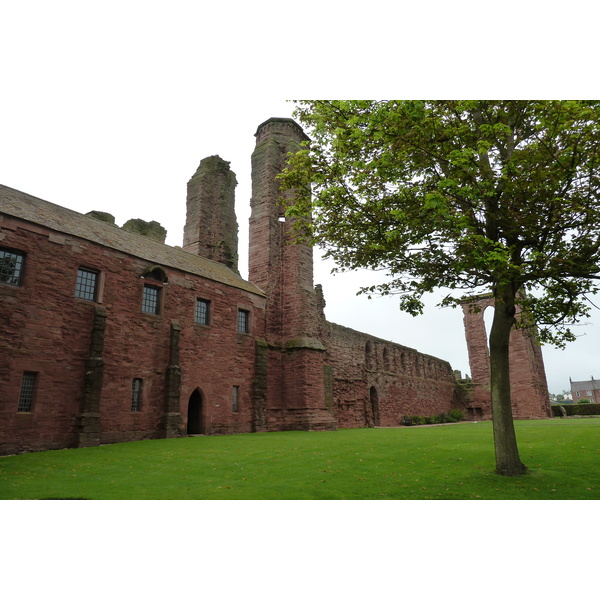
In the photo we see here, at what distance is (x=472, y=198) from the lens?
773 cm

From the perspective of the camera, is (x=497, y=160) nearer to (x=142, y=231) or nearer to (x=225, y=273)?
(x=225, y=273)

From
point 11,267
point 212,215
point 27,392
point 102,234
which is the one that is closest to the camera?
point 27,392

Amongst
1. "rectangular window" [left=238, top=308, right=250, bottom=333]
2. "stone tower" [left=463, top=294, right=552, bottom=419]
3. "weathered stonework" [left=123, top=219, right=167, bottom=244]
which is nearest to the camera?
"rectangular window" [left=238, top=308, right=250, bottom=333]

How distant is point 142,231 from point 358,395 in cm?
1680

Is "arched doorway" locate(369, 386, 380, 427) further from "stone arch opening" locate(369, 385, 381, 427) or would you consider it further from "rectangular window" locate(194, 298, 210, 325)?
"rectangular window" locate(194, 298, 210, 325)

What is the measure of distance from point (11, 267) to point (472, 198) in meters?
13.8

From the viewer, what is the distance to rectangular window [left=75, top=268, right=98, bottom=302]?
15.9m

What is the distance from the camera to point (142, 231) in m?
24.9

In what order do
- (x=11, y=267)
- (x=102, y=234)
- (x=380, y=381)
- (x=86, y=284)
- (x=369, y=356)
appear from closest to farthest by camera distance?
1. (x=11, y=267)
2. (x=86, y=284)
3. (x=102, y=234)
4. (x=369, y=356)
5. (x=380, y=381)

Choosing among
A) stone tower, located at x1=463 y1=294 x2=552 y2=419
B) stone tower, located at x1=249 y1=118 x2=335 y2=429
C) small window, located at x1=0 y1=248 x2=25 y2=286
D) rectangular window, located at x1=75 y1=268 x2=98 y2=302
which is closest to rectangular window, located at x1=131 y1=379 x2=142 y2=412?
rectangular window, located at x1=75 y1=268 x2=98 y2=302

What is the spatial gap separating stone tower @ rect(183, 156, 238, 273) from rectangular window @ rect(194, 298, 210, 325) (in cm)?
623

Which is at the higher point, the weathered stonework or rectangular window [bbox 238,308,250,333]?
the weathered stonework

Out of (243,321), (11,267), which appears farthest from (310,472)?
(243,321)

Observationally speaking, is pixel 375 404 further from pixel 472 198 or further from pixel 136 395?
pixel 472 198
